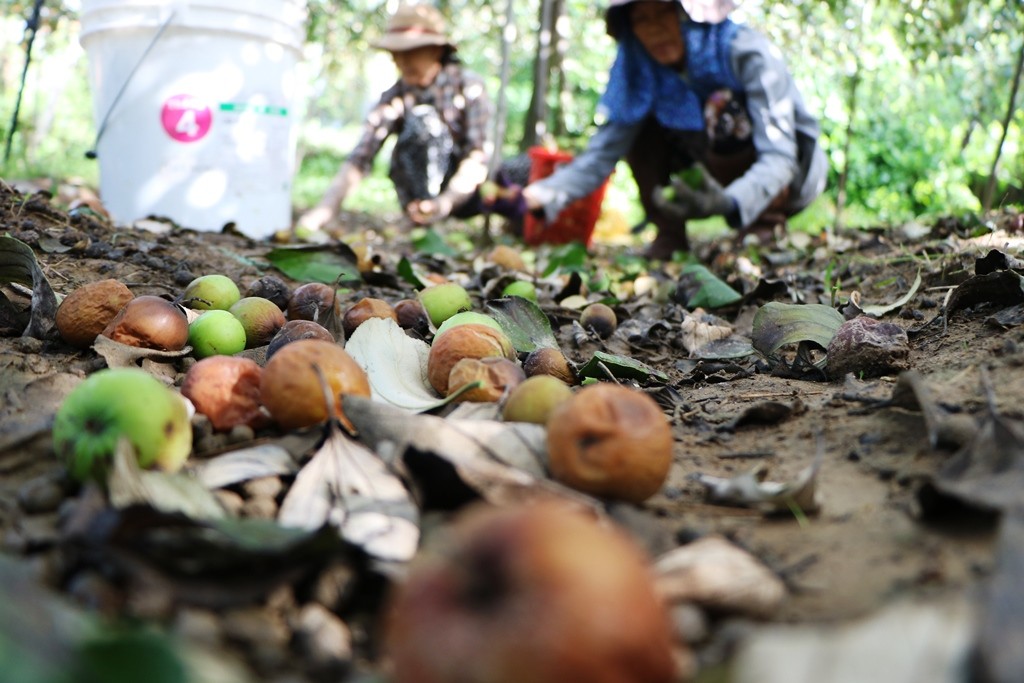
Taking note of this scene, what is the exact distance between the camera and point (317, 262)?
3191mm

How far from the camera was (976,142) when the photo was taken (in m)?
9.35

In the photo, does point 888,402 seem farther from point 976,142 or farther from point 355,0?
point 355,0

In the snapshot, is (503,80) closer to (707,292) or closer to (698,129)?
(698,129)

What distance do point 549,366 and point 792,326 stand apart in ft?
2.40

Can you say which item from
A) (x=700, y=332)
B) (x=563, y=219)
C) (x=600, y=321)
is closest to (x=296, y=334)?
(x=600, y=321)

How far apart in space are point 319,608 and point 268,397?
56 centimetres

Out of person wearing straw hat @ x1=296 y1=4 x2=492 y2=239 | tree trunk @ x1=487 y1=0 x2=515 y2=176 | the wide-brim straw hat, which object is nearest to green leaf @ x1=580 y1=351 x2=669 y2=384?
person wearing straw hat @ x1=296 y1=4 x2=492 y2=239

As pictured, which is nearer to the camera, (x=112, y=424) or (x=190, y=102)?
(x=112, y=424)

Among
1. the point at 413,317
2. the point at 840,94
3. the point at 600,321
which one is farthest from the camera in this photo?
the point at 840,94

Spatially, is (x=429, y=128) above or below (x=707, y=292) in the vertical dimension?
above

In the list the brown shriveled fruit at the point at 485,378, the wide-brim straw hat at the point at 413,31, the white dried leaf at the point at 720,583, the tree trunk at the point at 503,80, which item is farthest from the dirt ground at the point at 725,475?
the tree trunk at the point at 503,80

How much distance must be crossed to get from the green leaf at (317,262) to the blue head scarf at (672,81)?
2.63 metres

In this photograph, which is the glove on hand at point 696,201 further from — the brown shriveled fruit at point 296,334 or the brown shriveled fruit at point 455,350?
the brown shriveled fruit at point 296,334

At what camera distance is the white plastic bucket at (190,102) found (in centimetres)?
406
